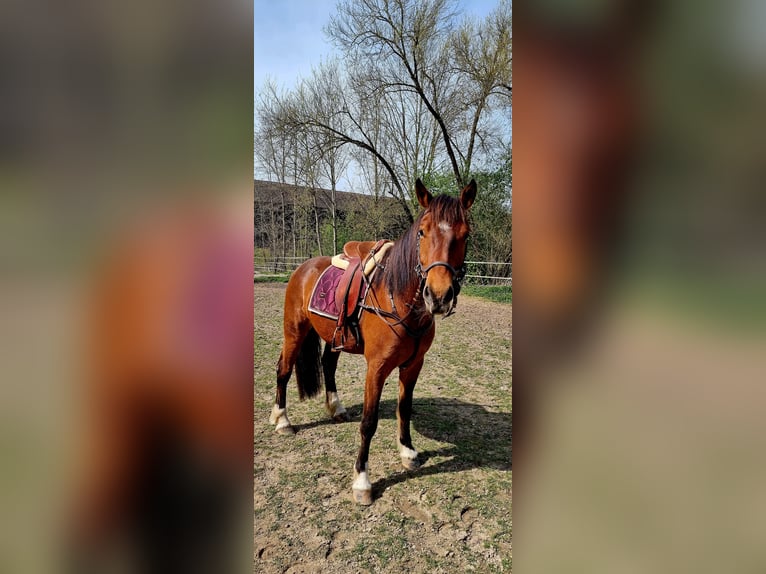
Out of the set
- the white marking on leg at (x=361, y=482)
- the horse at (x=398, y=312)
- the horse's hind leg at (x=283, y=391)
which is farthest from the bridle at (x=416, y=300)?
the horse's hind leg at (x=283, y=391)

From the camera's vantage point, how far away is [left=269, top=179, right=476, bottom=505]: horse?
1.95 meters

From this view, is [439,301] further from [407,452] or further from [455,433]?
[455,433]

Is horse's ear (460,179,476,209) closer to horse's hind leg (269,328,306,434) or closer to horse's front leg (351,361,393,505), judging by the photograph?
horse's front leg (351,361,393,505)

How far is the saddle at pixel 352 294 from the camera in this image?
279cm

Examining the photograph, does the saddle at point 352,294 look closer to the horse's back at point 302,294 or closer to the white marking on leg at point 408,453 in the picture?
Answer: the horse's back at point 302,294

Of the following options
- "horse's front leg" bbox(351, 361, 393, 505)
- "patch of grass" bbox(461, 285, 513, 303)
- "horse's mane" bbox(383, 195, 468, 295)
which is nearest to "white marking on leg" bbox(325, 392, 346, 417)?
"horse's front leg" bbox(351, 361, 393, 505)

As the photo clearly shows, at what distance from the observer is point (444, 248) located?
193cm

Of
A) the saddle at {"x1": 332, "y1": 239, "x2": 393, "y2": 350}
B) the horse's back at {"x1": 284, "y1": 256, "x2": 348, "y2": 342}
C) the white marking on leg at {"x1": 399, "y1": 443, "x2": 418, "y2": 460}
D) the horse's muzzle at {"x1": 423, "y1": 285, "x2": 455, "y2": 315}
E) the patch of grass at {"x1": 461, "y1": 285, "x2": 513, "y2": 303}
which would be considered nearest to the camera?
the horse's muzzle at {"x1": 423, "y1": 285, "x2": 455, "y2": 315}

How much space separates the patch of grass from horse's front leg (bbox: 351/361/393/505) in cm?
963
